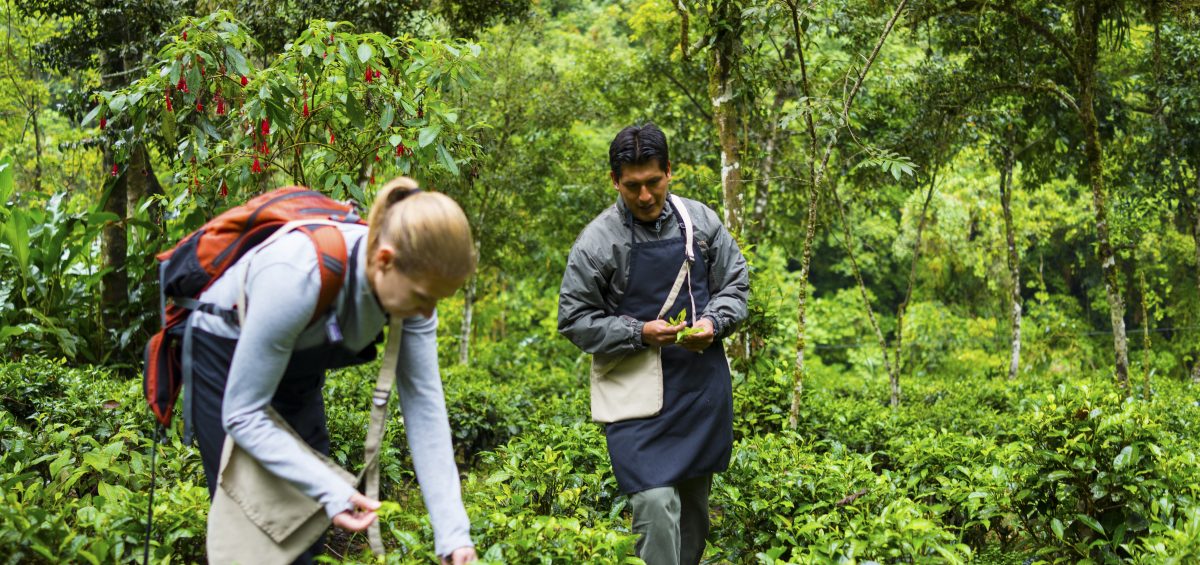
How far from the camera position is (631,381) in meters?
3.26

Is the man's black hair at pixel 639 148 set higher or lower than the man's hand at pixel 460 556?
higher

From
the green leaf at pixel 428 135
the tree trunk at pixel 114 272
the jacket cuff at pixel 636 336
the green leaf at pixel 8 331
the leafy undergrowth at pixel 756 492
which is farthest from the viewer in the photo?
the tree trunk at pixel 114 272

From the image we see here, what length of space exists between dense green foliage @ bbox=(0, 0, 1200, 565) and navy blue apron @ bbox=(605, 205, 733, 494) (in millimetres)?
280

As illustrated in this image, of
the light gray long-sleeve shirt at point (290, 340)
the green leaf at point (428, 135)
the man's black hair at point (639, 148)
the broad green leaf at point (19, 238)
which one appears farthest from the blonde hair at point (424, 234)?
the broad green leaf at point (19, 238)

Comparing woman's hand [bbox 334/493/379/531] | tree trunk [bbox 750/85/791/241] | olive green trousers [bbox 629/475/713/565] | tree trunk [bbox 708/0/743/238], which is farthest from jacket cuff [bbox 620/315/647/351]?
tree trunk [bbox 750/85/791/241]

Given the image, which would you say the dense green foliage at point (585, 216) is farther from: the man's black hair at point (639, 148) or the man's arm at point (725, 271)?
the man's black hair at point (639, 148)

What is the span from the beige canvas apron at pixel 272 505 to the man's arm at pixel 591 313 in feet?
4.26

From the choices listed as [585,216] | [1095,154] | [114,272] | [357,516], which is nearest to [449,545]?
[357,516]

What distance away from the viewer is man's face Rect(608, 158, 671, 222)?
10.7 ft

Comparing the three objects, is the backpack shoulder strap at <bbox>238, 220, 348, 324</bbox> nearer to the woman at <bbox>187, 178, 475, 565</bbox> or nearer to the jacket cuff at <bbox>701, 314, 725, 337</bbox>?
the woman at <bbox>187, 178, 475, 565</bbox>

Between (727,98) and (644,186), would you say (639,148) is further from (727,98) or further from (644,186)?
(727,98)

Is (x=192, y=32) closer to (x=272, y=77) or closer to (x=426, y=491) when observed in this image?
(x=272, y=77)

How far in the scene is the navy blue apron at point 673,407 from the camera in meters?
3.18

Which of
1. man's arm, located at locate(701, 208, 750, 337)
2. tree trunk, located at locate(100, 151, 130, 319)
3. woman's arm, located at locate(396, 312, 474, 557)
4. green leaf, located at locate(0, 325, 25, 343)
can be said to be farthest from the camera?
tree trunk, located at locate(100, 151, 130, 319)
